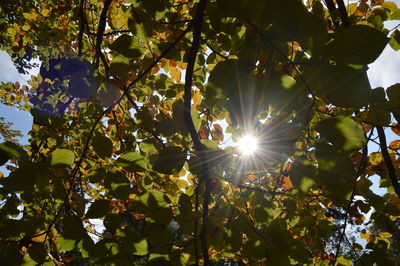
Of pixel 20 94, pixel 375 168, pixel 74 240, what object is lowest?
pixel 74 240

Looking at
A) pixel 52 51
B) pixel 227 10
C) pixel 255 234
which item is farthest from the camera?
pixel 52 51

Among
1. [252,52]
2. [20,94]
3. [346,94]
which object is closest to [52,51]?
[20,94]

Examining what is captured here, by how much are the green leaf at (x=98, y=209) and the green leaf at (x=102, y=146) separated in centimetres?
18

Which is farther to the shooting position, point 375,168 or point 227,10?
point 375,168

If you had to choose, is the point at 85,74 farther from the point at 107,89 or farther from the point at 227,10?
the point at 227,10

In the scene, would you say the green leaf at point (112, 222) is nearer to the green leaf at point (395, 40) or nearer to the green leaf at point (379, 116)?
the green leaf at point (379, 116)

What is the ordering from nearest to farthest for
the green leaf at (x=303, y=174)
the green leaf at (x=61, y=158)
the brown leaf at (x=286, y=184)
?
the green leaf at (x=303, y=174), the green leaf at (x=61, y=158), the brown leaf at (x=286, y=184)

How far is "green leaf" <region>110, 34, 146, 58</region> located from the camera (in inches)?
37.4

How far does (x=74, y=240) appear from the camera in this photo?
35.9 inches

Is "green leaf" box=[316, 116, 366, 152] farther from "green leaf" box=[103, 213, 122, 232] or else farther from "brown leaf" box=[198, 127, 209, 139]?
"brown leaf" box=[198, 127, 209, 139]

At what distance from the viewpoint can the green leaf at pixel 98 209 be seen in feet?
2.99

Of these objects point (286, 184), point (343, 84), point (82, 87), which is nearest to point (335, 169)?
point (343, 84)

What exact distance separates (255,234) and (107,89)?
3.22ft

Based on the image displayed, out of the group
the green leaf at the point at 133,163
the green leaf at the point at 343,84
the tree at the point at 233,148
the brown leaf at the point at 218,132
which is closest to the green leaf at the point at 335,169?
the tree at the point at 233,148
